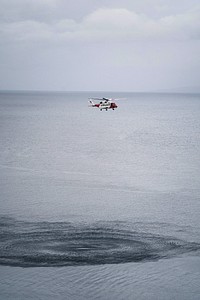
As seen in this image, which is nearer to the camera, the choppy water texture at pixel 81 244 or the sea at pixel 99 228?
the sea at pixel 99 228

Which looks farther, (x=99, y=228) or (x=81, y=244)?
(x=99, y=228)

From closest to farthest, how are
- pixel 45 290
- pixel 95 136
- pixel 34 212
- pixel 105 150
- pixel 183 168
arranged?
pixel 45 290, pixel 34 212, pixel 183 168, pixel 105 150, pixel 95 136

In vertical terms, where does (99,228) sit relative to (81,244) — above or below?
above

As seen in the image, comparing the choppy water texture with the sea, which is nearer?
the sea

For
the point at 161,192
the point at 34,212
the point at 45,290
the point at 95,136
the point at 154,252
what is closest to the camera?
the point at 45,290

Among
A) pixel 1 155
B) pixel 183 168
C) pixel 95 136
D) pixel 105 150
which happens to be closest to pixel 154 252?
pixel 183 168

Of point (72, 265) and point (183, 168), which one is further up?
point (183, 168)

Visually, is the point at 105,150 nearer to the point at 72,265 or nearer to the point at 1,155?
the point at 1,155

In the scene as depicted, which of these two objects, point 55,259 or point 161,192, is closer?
point 55,259
